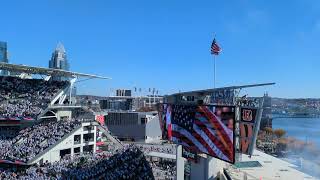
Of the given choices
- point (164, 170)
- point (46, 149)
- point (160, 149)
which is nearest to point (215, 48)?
point (164, 170)

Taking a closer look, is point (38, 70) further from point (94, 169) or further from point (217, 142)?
point (217, 142)

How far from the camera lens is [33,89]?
6588 centimetres

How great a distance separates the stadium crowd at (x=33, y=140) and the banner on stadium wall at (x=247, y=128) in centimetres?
3243

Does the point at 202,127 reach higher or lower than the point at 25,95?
lower

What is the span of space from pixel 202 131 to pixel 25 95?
44.7 meters

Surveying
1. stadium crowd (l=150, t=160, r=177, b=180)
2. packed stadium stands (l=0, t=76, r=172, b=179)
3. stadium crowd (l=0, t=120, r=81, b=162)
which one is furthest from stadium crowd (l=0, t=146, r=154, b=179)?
stadium crowd (l=150, t=160, r=177, b=180)

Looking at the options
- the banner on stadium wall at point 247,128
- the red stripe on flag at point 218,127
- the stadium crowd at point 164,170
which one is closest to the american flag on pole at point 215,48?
the red stripe on flag at point 218,127

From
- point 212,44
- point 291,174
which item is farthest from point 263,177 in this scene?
point 212,44

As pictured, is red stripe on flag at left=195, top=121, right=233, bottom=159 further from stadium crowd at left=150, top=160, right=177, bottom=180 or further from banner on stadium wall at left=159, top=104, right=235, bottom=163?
stadium crowd at left=150, top=160, right=177, bottom=180

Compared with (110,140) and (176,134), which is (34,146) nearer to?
(110,140)

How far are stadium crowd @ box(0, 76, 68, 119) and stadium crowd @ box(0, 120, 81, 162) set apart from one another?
2724mm

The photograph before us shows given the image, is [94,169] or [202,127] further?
[94,169]

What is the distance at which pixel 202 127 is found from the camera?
27734 millimetres

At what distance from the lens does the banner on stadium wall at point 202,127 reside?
24.9 metres
